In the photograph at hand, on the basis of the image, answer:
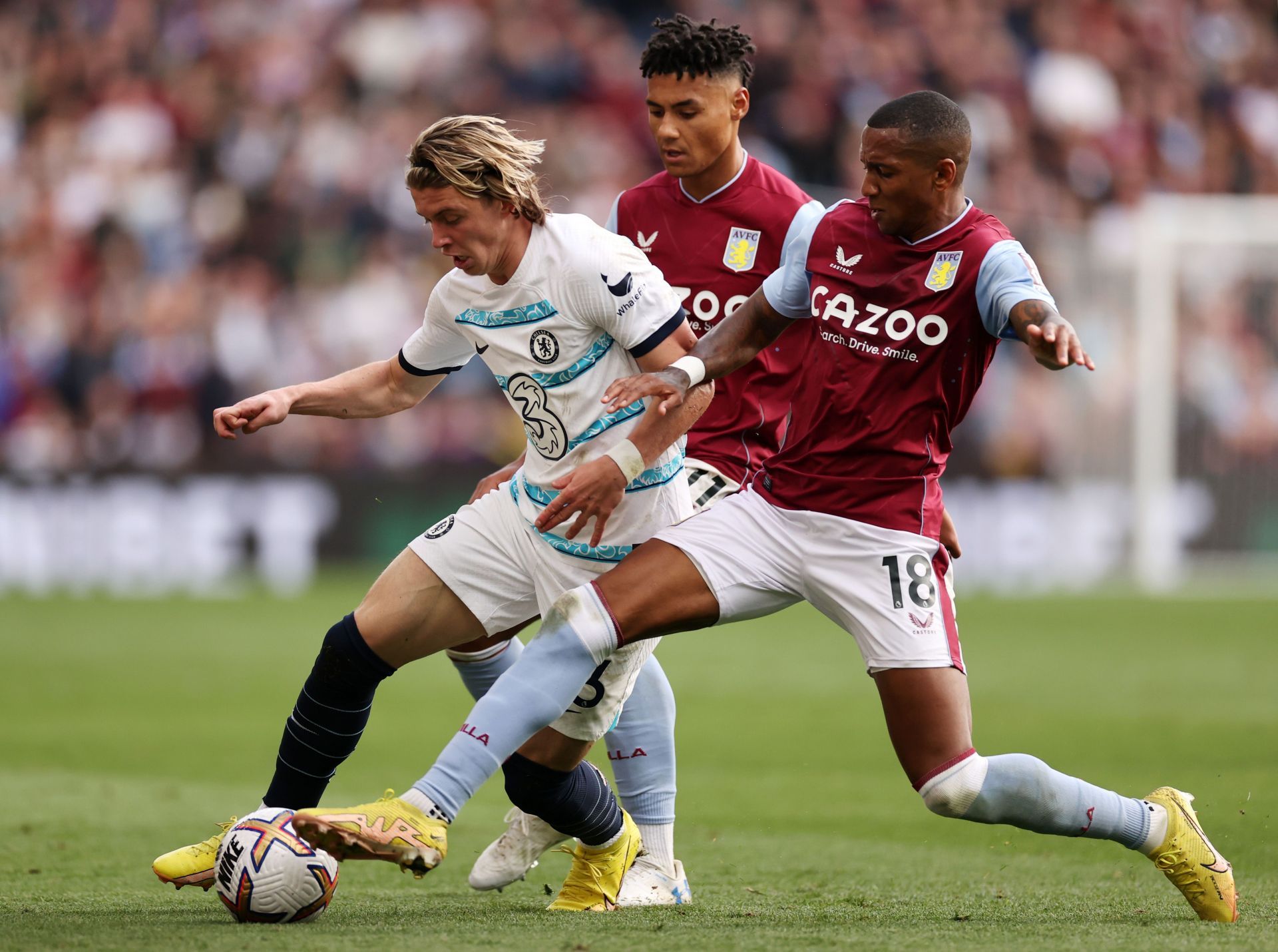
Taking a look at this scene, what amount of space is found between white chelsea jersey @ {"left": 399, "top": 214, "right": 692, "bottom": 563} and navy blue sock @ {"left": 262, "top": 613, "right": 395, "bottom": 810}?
652 mm

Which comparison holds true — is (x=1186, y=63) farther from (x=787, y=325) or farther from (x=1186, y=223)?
(x=787, y=325)

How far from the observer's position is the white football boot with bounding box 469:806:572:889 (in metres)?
5.68

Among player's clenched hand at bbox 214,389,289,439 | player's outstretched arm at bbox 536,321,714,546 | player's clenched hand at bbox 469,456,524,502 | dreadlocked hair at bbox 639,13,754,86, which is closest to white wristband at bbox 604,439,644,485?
player's outstretched arm at bbox 536,321,714,546

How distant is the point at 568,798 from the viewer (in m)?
5.37

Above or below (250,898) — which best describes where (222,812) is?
below

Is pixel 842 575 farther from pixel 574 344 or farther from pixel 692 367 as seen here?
pixel 574 344

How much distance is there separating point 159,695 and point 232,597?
5.28 metres

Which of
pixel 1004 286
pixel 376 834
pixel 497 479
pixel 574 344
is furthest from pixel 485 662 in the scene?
pixel 1004 286

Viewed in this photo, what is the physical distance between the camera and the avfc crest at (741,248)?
19.5 ft

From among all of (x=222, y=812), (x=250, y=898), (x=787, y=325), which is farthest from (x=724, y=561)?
(x=222, y=812)

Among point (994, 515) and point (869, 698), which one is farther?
point (994, 515)

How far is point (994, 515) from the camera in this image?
59.3 feet

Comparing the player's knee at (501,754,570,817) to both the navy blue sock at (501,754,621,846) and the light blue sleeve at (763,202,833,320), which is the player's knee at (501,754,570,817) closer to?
the navy blue sock at (501,754,621,846)

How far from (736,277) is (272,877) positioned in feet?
8.17
